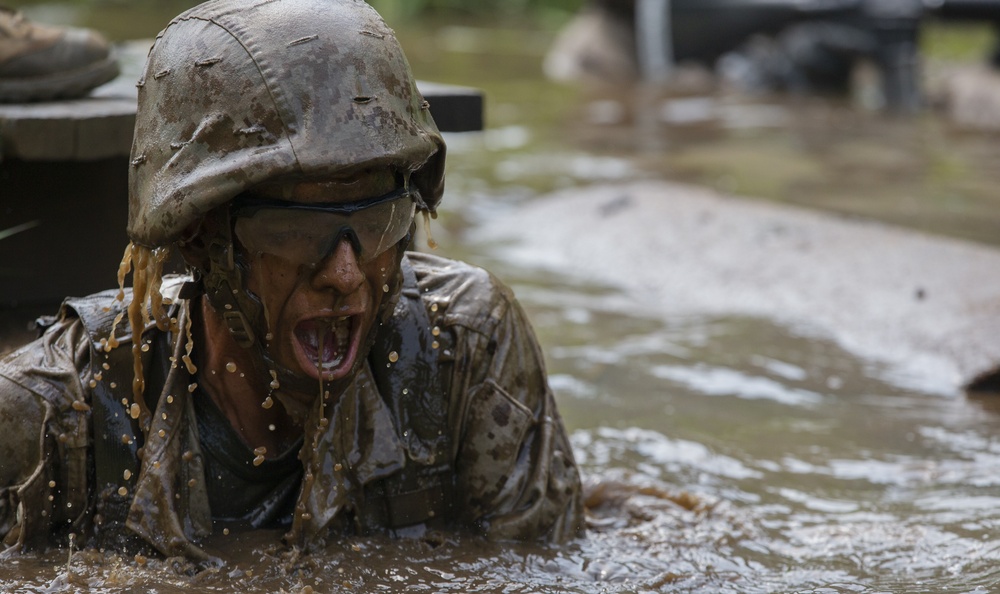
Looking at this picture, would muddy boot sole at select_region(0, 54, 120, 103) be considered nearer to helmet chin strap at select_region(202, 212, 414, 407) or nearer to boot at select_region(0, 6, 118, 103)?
boot at select_region(0, 6, 118, 103)

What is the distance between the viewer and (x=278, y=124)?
262 cm

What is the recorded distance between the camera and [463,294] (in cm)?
330

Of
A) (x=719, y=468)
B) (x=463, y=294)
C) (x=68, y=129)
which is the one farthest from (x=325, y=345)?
(x=719, y=468)

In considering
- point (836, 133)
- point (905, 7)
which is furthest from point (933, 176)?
point (905, 7)

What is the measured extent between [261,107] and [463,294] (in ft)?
2.81

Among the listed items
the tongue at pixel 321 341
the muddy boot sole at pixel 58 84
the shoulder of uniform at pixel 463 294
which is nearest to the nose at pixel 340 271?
the tongue at pixel 321 341

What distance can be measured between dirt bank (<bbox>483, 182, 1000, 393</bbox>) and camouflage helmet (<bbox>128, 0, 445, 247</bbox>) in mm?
3591

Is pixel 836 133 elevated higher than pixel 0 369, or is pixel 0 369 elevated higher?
pixel 0 369

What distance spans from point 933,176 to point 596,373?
18.8ft

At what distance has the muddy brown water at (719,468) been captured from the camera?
3.18 meters

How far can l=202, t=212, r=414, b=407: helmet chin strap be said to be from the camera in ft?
9.18

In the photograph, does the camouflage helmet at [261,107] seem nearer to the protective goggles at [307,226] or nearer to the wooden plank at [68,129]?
the protective goggles at [307,226]

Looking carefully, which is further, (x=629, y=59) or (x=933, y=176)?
(x=629, y=59)

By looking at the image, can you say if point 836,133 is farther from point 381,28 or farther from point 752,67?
→ point 381,28
